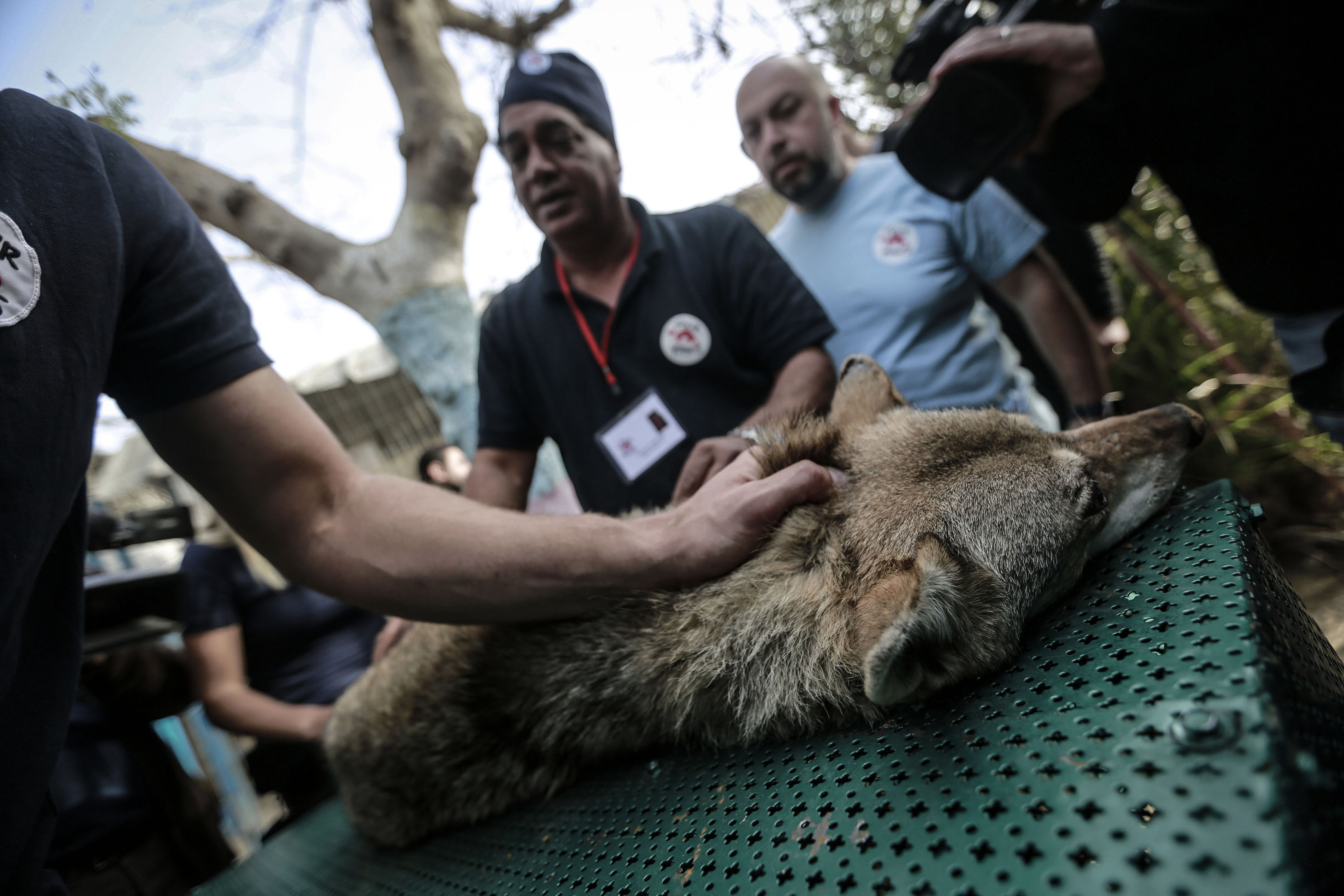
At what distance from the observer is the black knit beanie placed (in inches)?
117

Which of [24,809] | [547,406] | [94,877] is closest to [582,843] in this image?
[24,809]

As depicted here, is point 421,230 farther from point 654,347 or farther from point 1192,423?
point 1192,423

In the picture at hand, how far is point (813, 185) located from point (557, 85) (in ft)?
5.03

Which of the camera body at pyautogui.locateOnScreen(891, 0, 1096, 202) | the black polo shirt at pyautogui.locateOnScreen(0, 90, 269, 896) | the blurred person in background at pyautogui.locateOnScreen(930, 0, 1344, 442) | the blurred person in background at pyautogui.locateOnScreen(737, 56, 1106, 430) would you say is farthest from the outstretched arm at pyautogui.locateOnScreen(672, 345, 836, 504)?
the black polo shirt at pyautogui.locateOnScreen(0, 90, 269, 896)

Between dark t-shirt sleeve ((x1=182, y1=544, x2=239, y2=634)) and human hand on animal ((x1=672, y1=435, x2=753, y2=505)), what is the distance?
333 centimetres

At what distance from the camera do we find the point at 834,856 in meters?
0.97

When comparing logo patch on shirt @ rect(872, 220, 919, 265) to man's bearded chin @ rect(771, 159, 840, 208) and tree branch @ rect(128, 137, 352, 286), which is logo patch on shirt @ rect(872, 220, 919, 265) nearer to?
man's bearded chin @ rect(771, 159, 840, 208)

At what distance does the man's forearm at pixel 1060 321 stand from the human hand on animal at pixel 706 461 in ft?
8.22

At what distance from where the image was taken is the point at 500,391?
3037 millimetres

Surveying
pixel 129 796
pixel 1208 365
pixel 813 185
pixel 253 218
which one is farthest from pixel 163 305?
pixel 1208 365

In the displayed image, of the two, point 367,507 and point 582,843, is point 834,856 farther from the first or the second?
point 367,507

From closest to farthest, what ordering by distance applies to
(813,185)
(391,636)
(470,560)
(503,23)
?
(470,560), (391,636), (813,185), (503,23)

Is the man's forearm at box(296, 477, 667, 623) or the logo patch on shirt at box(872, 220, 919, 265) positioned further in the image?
the logo patch on shirt at box(872, 220, 919, 265)

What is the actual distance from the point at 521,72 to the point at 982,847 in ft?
11.3
